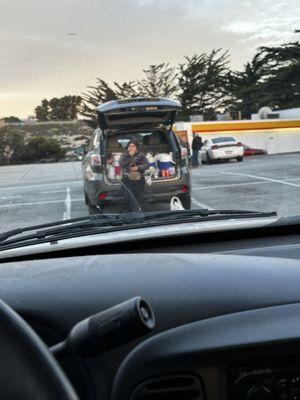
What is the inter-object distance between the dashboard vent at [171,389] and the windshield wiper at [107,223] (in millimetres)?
1852

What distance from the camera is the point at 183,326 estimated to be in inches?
67.0

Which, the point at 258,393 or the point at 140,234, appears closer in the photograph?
the point at 258,393

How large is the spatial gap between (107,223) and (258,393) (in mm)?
2263

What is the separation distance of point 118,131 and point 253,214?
641 cm

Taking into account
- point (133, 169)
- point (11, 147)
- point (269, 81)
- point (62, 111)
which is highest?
point (269, 81)

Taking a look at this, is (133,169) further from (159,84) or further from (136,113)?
(159,84)

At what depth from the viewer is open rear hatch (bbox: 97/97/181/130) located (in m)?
9.32

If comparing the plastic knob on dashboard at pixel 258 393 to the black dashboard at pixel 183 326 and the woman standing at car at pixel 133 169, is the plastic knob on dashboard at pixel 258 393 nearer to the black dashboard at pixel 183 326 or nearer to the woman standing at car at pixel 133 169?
the black dashboard at pixel 183 326

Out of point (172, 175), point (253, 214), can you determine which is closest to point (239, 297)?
point (253, 214)

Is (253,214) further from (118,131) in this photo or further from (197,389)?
(118,131)

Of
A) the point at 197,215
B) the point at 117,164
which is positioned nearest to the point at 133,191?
the point at 117,164

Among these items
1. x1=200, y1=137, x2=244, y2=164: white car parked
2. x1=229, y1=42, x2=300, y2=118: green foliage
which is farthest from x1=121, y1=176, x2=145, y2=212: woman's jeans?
x1=229, y1=42, x2=300, y2=118: green foliage

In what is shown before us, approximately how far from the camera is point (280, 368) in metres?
Result: 1.69

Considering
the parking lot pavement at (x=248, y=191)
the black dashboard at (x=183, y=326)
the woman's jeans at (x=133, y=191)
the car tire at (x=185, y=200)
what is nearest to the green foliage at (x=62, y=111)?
the parking lot pavement at (x=248, y=191)
